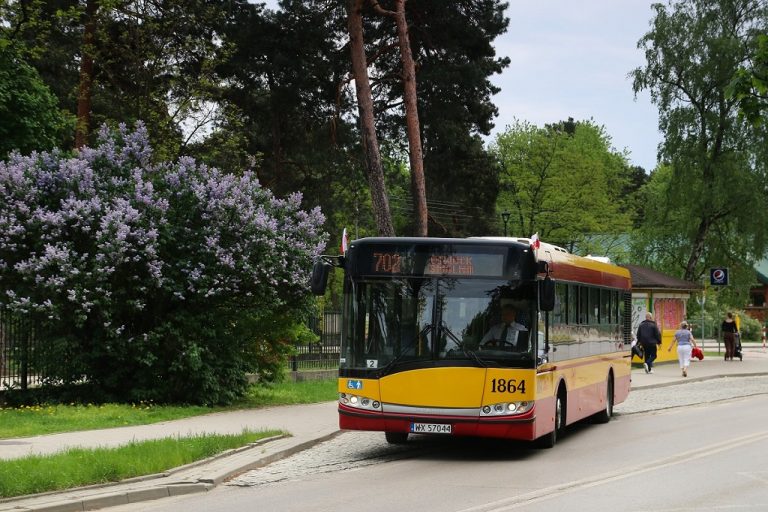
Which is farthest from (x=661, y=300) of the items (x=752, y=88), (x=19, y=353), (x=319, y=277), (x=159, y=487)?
(x=159, y=487)

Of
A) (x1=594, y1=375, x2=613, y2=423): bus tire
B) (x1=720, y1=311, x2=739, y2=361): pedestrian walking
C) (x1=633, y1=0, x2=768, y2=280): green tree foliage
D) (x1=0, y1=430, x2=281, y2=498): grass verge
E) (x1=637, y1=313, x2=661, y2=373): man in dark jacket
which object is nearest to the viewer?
(x1=0, y1=430, x2=281, y2=498): grass verge

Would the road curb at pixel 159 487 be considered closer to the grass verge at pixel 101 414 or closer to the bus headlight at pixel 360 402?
the bus headlight at pixel 360 402

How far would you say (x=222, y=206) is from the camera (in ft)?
66.5

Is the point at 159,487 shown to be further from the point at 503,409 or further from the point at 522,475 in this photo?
the point at 503,409

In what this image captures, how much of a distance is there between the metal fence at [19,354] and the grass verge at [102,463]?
690cm

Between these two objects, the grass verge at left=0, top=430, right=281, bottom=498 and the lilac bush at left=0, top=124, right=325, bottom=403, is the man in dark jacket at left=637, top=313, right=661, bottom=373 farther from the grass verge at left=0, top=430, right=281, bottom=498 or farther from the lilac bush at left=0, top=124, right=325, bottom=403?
the grass verge at left=0, top=430, right=281, bottom=498

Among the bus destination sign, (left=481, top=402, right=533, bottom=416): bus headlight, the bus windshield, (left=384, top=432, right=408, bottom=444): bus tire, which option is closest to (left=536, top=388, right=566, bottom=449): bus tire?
(left=481, top=402, right=533, bottom=416): bus headlight

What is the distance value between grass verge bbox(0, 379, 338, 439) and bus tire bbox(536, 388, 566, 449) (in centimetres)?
590

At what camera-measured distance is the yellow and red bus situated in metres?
13.9

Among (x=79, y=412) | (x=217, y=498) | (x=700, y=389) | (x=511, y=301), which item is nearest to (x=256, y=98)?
(x=700, y=389)

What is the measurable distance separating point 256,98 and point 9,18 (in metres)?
11.0

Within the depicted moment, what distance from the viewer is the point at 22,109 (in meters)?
27.4

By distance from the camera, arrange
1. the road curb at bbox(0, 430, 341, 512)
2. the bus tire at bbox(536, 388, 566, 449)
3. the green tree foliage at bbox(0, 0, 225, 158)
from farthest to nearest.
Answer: the green tree foliage at bbox(0, 0, 225, 158) < the bus tire at bbox(536, 388, 566, 449) < the road curb at bbox(0, 430, 341, 512)

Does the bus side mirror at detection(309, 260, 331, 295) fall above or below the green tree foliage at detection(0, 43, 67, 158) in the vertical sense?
below
